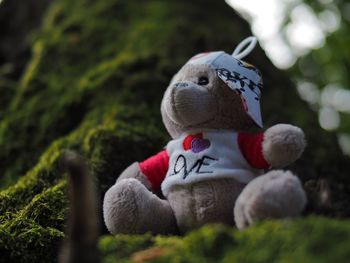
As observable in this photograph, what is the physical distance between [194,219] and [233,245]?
1.56 ft

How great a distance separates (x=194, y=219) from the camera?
1.50m

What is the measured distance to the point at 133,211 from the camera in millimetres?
1450

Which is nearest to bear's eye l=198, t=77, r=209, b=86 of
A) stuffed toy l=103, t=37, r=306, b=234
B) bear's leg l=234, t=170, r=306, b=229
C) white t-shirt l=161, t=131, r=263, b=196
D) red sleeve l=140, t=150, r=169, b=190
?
stuffed toy l=103, t=37, r=306, b=234

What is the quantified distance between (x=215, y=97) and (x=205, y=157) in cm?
22

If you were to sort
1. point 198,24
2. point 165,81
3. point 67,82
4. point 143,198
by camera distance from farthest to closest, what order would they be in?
point 198,24 → point 67,82 → point 165,81 → point 143,198

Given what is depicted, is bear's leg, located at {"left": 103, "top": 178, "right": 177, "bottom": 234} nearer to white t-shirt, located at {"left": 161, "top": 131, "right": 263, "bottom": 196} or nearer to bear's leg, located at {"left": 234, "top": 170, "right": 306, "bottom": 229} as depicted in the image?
white t-shirt, located at {"left": 161, "top": 131, "right": 263, "bottom": 196}

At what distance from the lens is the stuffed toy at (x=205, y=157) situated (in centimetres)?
146

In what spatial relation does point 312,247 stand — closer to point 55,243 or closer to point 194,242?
point 194,242

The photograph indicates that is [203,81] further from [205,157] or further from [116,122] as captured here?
[116,122]

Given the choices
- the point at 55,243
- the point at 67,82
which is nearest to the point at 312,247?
the point at 55,243

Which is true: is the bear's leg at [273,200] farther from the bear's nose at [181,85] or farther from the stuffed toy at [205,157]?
the bear's nose at [181,85]

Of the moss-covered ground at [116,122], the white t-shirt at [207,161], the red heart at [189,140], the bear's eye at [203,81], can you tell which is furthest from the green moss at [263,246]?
the bear's eye at [203,81]

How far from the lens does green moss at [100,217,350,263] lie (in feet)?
3.04

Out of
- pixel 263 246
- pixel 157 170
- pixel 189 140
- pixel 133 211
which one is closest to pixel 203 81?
pixel 189 140
